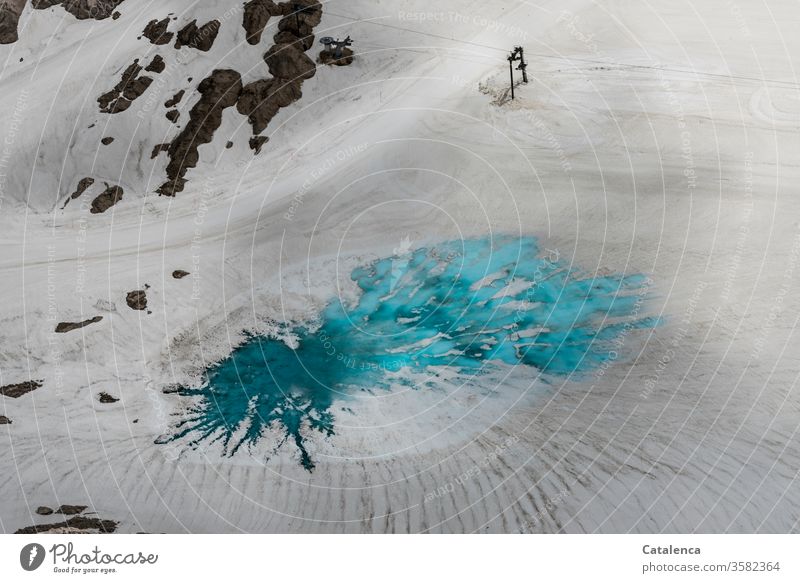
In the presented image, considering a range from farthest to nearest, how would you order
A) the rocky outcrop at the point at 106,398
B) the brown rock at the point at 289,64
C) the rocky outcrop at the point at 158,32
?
the rocky outcrop at the point at 158,32, the brown rock at the point at 289,64, the rocky outcrop at the point at 106,398

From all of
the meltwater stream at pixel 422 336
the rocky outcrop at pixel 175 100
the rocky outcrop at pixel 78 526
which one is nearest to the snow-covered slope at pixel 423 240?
the rocky outcrop at pixel 175 100

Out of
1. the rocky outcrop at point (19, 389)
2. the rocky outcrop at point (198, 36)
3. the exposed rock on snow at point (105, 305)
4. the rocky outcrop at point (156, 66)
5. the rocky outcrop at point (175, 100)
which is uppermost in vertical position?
the rocky outcrop at point (198, 36)

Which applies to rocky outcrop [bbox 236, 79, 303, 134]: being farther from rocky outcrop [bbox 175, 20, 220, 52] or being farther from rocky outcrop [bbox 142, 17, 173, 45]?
rocky outcrop [bbox 142, 17, 173, 45]

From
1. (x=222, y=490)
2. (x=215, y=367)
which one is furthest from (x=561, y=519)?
(x=215, y=367)

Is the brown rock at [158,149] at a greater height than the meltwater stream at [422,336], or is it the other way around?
the brown rock at [158,149]

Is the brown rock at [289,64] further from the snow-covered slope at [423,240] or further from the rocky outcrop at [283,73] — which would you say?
the snow-covered slope at [423,240]

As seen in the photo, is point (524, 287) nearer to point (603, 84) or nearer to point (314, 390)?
point (314, 390)

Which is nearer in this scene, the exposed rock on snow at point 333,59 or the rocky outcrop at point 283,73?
the rocky outcrop at point 283,73

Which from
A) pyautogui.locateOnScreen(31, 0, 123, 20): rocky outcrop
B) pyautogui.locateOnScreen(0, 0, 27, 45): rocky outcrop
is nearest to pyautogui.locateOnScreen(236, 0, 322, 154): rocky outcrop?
pyautogui.locateOnScreen(31, 0, 123, 20): rocky outcrop
